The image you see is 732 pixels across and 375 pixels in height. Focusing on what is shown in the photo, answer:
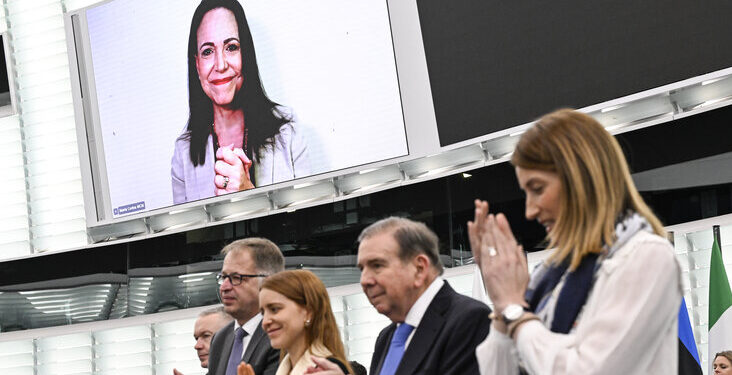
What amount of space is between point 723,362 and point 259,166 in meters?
3.63

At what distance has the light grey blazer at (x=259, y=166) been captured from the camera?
7840 mm

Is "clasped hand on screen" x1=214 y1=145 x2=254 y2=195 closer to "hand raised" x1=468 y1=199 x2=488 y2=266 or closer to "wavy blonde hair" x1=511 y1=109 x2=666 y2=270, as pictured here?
"hand raised" x1=468 y1=199 x2=488 y2=266

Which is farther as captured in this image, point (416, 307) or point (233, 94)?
point (233, 94)

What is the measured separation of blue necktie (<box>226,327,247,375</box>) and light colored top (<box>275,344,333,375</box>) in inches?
23.9

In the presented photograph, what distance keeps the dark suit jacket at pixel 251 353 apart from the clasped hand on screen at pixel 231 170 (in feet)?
11.6

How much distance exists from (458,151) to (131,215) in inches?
117

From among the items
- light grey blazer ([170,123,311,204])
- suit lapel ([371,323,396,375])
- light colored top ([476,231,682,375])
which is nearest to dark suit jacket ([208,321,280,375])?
suit lapel ([371,323,396,375])

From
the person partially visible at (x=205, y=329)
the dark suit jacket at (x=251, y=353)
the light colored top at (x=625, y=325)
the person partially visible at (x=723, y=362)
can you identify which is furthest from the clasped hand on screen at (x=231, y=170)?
the light colored top at (x=625, y=325)

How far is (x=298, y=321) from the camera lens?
361 cm

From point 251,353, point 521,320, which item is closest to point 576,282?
point 521,320

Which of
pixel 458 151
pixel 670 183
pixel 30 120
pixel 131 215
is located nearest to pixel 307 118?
pixel 458 151

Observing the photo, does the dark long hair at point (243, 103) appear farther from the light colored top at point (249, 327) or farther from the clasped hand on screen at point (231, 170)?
the light colored top at point (249, 327)

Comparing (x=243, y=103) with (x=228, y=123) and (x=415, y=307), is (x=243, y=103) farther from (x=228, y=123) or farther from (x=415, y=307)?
(x=415, y=307)

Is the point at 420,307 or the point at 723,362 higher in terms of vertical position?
the point at 420,307
